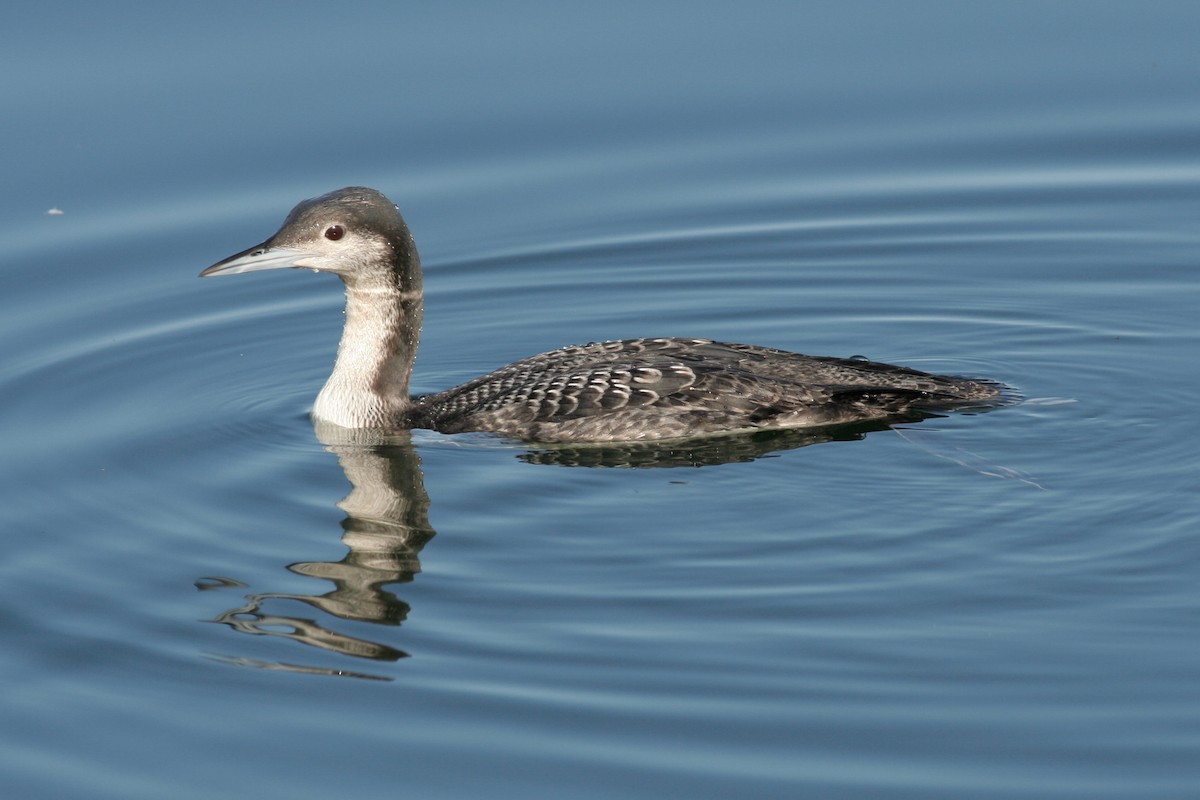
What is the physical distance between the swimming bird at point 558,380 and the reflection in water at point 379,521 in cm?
9

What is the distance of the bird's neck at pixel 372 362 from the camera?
10211 mm

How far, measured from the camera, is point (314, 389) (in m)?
10.9

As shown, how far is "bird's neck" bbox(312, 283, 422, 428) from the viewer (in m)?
10.2

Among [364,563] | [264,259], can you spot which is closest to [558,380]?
[264,259]

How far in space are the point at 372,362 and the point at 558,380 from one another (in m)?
1.11

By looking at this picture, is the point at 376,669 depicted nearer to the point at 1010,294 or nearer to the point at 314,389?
the point at 314,389

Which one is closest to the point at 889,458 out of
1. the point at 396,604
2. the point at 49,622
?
the point at 396,604

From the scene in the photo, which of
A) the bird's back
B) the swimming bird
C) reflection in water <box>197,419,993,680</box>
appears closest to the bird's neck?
the swimming bird

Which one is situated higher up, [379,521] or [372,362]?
[372,362]

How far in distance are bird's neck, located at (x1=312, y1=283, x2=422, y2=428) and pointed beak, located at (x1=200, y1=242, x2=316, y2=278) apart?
44 centimetres

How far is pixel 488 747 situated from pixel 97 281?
655 centimetres

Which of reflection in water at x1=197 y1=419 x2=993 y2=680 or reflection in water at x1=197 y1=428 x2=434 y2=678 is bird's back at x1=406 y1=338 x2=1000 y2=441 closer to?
reflection in water at x1=197 y1=419 x2=993 y2=680

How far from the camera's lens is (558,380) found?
991cm

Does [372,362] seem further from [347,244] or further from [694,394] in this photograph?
[694,394]
